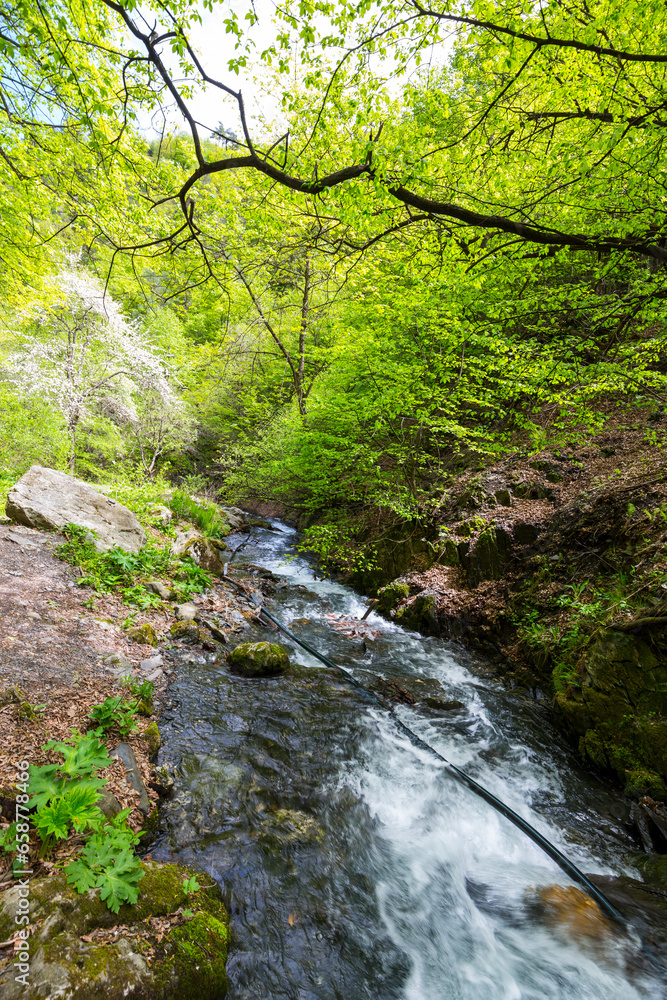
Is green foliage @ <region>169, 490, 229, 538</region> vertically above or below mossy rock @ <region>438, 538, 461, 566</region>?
below

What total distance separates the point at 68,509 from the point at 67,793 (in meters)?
5.48

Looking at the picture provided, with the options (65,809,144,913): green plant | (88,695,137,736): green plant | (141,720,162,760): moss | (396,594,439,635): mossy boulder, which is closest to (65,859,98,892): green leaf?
(65,809,144,913): green plant

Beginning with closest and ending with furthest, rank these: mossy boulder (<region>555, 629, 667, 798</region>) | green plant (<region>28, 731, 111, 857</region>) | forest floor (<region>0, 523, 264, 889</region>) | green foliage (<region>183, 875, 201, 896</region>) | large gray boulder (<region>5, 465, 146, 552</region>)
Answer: green plant (<region>28, 731, 111, 857</region>) < green foliage (<region>183, 875, 201, 896</region>) < forest floor (<region>0, 523, 264, 889</region>) < mossy boulder (<region>555, 629, 667, 798</region>) < large gray boulder (<region>5, 465, 146, 552</region>)

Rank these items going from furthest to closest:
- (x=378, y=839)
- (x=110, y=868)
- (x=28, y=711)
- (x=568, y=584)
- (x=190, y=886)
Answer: (x=568, y=584) < (x=378, y=839) < (x=28, y=711) < (x=190, y=886) < (x=110, y=868)

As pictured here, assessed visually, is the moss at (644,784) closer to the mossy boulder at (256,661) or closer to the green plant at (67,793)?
the mossy boulder at (256,661)

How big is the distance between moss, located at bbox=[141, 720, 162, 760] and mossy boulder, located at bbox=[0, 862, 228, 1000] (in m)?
1.17

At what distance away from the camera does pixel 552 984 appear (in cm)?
244

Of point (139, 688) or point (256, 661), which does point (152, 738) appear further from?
point (256, 661)

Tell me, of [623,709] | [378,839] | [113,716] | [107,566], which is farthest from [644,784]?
[107,566]

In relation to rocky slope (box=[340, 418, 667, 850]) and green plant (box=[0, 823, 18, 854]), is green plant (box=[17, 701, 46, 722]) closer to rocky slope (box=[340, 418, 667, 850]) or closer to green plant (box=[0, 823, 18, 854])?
green plant (box=[0, 823, 18, 854])

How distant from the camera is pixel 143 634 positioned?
484 centimetres


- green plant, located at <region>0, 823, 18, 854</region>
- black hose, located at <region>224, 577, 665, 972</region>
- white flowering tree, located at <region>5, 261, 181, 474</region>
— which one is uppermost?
white flowering tree, located at <region>5, 261, 181, 474</region>

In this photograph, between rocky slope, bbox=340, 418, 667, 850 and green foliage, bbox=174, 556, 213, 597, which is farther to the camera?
green foliage, bbox=174, 556, 213, 597

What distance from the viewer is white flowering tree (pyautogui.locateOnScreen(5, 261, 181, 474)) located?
428 inches
